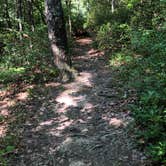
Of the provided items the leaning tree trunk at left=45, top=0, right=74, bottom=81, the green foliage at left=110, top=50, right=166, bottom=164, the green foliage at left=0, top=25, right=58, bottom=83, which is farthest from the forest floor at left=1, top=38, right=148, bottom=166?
the green foliage at left=0, top=25, right=58, bottom=83

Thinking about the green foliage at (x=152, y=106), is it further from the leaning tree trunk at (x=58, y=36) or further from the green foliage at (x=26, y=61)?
the green foliage at (x=26, y=61)

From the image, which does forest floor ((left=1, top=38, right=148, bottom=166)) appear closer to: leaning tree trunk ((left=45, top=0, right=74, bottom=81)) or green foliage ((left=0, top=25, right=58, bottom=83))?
leaning tree trunk ((left=45, top=0, right=74, bottom=81))

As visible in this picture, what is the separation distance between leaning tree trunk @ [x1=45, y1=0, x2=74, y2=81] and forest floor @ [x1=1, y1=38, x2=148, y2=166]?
496 mm

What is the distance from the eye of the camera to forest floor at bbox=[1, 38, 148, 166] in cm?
524

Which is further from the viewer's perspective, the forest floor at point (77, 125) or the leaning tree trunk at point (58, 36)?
the leaning tree trunk at point (58, 36)

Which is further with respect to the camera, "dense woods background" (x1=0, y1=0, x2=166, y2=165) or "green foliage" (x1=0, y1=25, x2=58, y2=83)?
"green foliage" (x1=0, y1=25, x2=58, y2=83)

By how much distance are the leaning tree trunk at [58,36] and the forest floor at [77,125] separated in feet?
1.63

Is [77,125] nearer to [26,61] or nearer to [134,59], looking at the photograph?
[134,59]

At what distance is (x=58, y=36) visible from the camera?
369 inches

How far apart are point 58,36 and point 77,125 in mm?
3896

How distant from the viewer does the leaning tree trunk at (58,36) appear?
916 centimetres

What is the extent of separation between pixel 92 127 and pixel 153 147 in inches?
79.0

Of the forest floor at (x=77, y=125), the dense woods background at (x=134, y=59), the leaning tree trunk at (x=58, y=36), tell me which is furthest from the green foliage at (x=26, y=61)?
the forest floor at (x=77, y=125)

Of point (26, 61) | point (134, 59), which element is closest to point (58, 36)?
point (26, 61)
